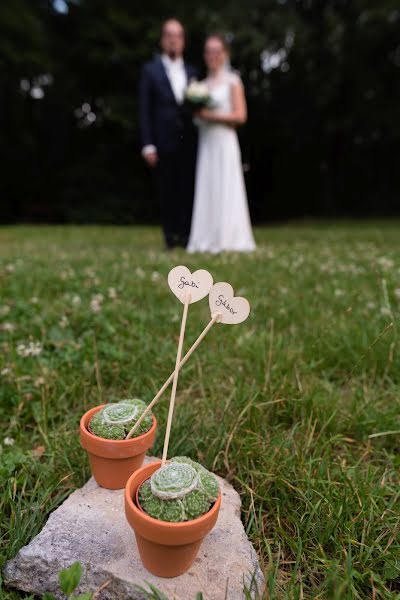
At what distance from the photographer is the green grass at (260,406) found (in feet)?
4.25

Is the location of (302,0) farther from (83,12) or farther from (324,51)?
(83,12)

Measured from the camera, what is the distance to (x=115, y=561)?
3.82ft

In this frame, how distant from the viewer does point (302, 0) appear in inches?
670

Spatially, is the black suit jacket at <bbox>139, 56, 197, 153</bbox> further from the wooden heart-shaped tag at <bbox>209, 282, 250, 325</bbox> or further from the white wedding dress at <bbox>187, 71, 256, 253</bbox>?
the wooden heart-shaped tag at <bbox>209, 282, 250, 325</bbox>

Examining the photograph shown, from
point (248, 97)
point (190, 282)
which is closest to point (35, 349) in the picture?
point (190, 282)

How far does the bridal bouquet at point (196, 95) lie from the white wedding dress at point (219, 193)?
1.78 ft

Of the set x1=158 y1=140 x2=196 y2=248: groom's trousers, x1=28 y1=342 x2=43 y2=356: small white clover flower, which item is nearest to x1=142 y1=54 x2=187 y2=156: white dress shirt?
x1=158 y1=140 x2=196 y2=248: groom's trousers

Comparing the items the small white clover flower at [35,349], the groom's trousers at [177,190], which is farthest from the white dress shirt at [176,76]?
the small white clover flower at [35,349]

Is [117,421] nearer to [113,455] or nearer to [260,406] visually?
[113,455]

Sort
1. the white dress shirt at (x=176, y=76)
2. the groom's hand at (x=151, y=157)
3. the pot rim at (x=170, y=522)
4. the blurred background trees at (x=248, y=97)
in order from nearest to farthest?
the pot rim at (x=170, y=522) → the groom's hand at (x=151, y=157) → the white dress shirt at (x=176, y=76) → the blurred background trees at (x=248, y=97)

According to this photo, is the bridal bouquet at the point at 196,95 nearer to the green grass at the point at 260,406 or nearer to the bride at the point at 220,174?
the bride at the point at 220,174

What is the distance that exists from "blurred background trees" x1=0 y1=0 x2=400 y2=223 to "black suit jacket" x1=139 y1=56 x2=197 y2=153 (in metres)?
10.1

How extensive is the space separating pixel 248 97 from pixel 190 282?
1850 cm

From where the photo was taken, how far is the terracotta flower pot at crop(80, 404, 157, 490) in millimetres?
1326
